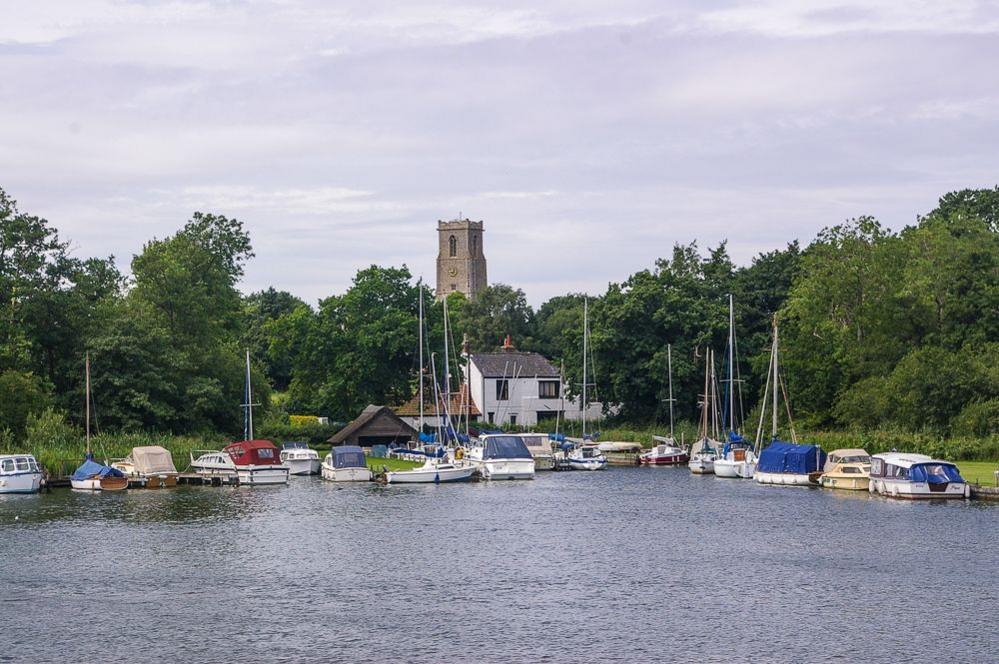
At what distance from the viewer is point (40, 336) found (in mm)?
107875

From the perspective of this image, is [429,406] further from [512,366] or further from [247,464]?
[247,464]

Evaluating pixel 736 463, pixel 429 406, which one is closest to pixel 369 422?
pixel 429 406

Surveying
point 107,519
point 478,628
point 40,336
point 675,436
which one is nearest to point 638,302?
point 675,436

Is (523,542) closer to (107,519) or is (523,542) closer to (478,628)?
(478,628)

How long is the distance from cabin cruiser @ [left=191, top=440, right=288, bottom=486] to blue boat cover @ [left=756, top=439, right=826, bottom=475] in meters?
35.3

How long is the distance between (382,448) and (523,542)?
51.7 m

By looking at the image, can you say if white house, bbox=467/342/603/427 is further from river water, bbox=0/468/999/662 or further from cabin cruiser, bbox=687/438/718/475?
river water, bbox=0/468/999/662

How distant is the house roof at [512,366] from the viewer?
481 feet

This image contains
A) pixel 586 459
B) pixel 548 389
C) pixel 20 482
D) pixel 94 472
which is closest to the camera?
pixel 20 482

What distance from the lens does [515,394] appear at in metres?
147

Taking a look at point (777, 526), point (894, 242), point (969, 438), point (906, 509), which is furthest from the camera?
point (894, 242)

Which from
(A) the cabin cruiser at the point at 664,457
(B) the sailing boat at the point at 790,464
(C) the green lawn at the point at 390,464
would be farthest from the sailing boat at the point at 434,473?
(A) the cabin cruiser at the point at 664,457

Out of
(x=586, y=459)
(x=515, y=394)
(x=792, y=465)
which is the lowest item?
(x=586, y=459)

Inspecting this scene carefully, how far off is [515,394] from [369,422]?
3590 cm
